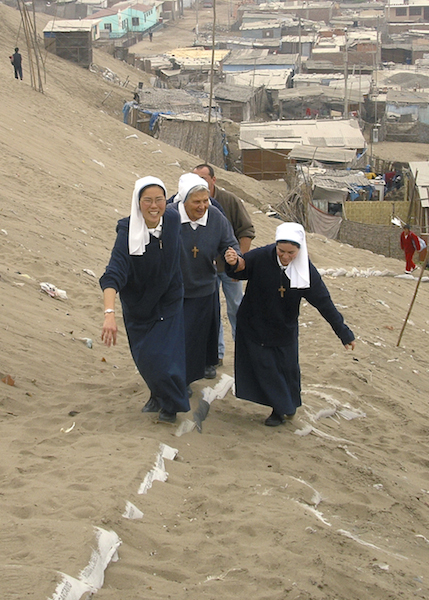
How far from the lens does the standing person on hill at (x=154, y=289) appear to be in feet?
12.1

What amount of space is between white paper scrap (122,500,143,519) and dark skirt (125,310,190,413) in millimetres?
965

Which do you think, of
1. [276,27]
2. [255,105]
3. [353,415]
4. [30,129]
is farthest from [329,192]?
[276,27]

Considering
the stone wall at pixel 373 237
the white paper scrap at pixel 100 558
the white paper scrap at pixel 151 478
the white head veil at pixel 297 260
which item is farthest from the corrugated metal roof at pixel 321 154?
the white paper scrap at pixel 100 558

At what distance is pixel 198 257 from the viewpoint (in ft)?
14.0

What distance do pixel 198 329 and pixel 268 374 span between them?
51 centimetres

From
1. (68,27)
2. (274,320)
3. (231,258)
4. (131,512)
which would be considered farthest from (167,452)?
(68,27)

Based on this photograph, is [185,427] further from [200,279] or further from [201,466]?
[200,279]

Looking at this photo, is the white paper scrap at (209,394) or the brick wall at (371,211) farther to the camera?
the brick wall at (371,211)

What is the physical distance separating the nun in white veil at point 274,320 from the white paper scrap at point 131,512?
1.51 meters

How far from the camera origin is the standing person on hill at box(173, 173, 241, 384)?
4.14m

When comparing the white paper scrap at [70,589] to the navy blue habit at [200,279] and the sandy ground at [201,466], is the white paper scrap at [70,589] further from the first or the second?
the navy blue habit at [200,279]

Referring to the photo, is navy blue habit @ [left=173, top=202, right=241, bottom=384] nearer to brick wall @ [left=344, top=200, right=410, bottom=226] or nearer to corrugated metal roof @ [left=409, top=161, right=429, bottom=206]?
corrugated metal roof @ [left=409, top=161, right=429, bottom=206]

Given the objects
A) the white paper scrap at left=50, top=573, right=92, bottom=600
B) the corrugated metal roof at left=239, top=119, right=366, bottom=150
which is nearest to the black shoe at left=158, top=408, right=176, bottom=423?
the white paper scrap at left=50, top=573, right=92, bottom=600

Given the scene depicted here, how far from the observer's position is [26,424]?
3775 mm
